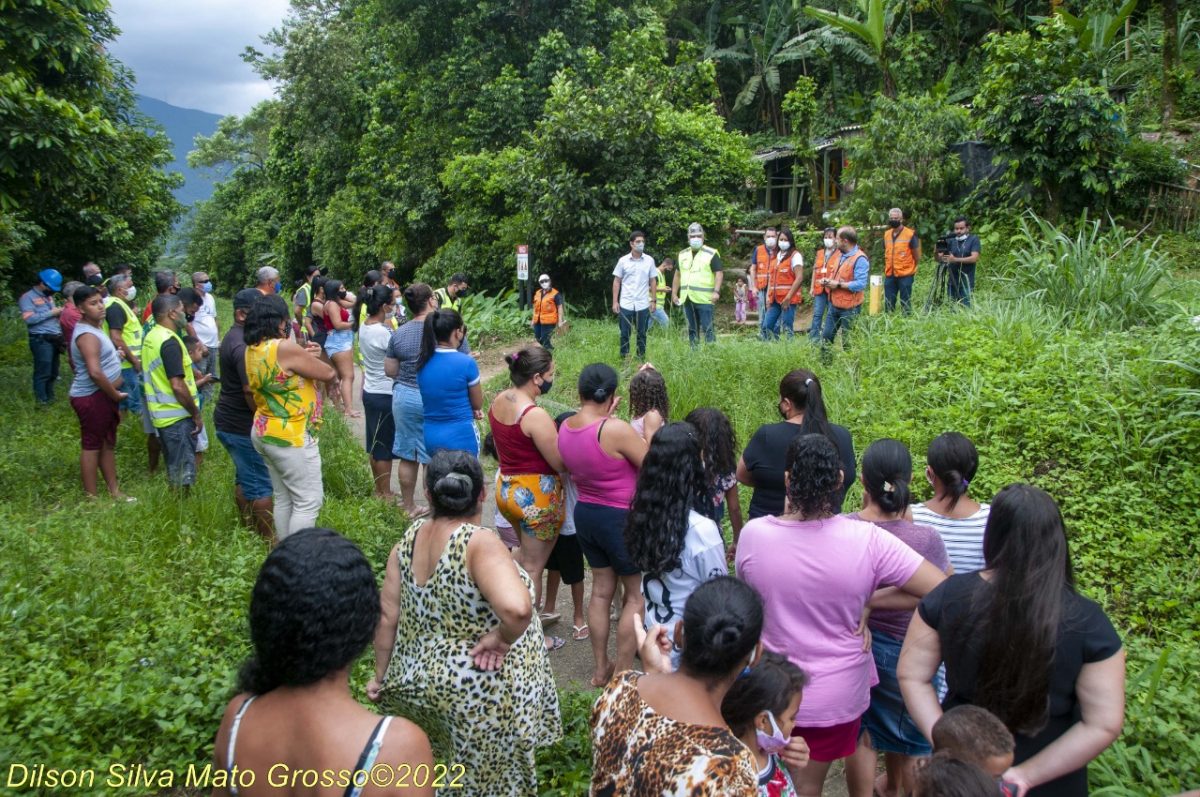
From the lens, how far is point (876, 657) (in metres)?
3.25

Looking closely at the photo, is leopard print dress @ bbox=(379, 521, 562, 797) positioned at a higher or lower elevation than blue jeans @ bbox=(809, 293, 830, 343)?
lower

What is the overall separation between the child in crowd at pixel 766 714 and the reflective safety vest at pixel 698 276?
8062 millimetres

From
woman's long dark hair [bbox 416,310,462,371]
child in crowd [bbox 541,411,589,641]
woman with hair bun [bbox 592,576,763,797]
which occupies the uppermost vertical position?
woman's long dark hair [bbox 416,310,462,371]

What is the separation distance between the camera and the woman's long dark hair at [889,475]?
3232mm

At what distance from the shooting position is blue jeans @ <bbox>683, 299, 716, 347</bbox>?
10320 mm

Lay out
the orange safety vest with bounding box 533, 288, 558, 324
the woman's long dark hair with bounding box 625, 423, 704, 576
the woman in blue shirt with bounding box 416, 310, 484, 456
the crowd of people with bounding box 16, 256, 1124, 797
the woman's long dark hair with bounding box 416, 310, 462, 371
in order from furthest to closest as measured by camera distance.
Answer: the orange safety vest with bounding box 533, 288, 558, 324 → the woman in blue shirt with bounding box 416, 310, 484, 456 → the woman's long dark hair with bounding box 416, 310, 462, 371 → the woman's long dark hair with bounding box 625, 423, 704, 576 → the crowd of people with bounding box 16, 256, 1124, 797

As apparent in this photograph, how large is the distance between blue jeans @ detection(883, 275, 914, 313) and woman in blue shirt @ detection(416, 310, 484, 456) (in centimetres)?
637

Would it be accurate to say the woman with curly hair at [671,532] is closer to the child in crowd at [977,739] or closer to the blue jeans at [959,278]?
the child in crowd at [977,739]

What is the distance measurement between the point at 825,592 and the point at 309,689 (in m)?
1.69

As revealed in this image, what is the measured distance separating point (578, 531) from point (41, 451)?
616cm

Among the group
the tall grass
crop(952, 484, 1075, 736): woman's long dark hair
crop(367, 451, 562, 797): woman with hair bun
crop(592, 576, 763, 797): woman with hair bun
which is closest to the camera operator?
the tall grass

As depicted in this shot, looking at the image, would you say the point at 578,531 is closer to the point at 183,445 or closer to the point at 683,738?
the point at 683,738

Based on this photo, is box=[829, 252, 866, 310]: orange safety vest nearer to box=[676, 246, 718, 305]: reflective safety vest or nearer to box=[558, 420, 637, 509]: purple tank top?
box=[676, 246, 718, 305]: reflective safety vest

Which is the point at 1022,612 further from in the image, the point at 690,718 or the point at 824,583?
the point at 690,718
